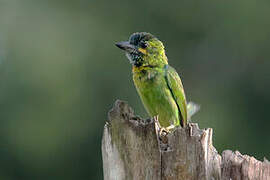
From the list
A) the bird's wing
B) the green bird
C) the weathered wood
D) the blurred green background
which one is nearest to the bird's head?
the green bird

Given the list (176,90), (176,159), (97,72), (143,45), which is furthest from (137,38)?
(97,72)

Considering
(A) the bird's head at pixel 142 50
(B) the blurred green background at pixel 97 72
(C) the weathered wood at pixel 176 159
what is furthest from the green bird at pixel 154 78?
(B) the blurred green background at pixel 97 72

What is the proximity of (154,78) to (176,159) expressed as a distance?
2222 millimetres

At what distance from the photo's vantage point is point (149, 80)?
6.80 metres

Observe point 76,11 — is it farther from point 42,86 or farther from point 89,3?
Answer: point 42,86

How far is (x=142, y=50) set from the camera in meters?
6.89

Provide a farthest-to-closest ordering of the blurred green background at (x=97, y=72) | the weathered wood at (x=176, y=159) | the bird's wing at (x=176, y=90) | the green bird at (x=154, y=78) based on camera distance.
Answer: the blurred green background at (x=97, y=72)
the bird's wing at (x=176, y=90)
the green bird at (x=154, y=78)
the weathered wood at (x=176, y=159)

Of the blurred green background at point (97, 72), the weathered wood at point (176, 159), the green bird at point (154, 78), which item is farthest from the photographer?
the blurred green background at point (97, 72)

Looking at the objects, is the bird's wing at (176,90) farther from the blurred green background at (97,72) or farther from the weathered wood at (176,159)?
the blurred green background at (97,72)

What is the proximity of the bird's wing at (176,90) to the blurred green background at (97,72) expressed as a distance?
7179 millimetres

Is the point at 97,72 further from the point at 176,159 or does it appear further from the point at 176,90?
the point at 176,159

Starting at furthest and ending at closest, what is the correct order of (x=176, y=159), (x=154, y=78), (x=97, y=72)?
(x=97, y=72) → (x=154, y=78) → (x=176, y=159)

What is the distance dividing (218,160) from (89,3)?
1355 centimetres

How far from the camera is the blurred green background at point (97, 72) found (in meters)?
15.5
